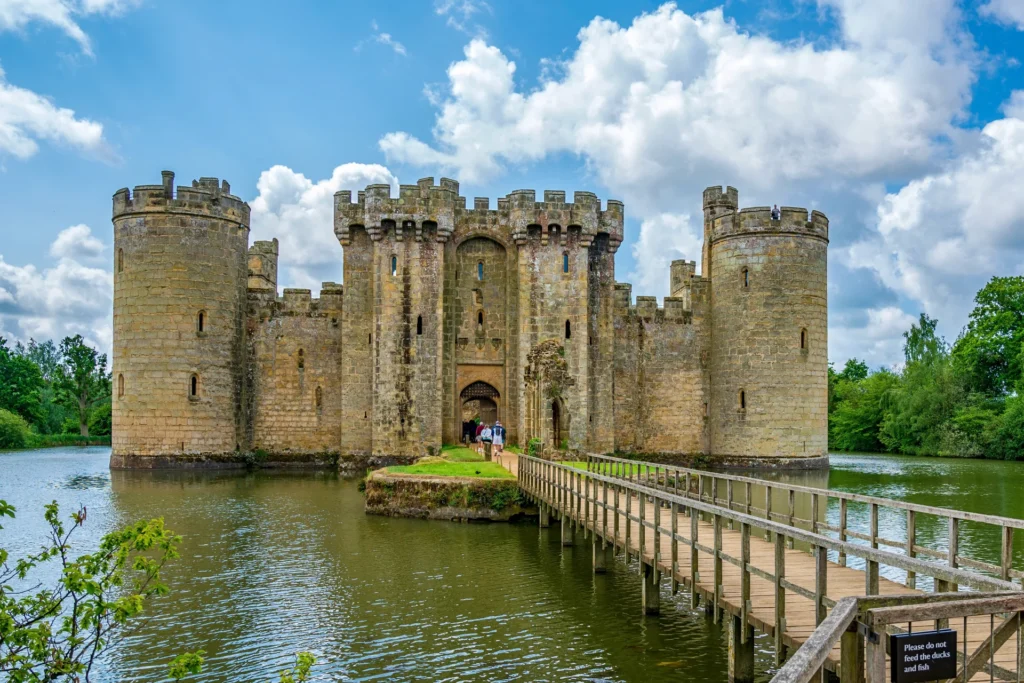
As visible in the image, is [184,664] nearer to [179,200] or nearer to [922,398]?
[179,200]

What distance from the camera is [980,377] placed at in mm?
48844

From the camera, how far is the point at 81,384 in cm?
6262

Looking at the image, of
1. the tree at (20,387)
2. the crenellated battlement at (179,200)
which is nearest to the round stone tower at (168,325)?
the crenellated battlement at (179,200)

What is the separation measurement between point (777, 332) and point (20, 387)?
54046mm

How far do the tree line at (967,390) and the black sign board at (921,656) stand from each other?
4420 cm

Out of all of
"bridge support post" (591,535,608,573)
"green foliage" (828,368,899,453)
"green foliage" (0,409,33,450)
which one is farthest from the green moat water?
"green foliage" (0,409,33,450)

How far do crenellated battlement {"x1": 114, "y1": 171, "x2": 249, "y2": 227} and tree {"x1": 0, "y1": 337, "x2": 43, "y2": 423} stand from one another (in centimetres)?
3635

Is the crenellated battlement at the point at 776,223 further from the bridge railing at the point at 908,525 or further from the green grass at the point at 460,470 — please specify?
the green grass at the point at 460,470

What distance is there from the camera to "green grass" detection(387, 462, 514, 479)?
21547mm

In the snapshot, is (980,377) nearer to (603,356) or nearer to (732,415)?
(732,415)

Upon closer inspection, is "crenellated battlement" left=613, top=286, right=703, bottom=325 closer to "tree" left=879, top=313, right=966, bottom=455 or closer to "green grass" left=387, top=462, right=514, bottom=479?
"green grass" left=387, top=462, right=514, bottom=479

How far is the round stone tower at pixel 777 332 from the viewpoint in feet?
113

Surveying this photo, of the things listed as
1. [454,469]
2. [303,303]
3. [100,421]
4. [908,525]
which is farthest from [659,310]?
[100,421]

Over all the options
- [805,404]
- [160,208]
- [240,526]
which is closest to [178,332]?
[160,208]
